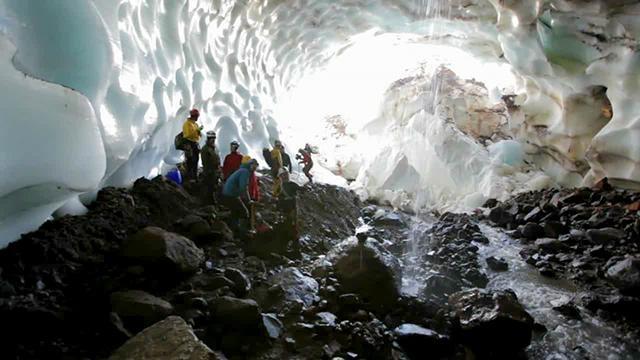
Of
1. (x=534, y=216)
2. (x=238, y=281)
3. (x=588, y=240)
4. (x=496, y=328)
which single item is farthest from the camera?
(x=534, y=216)

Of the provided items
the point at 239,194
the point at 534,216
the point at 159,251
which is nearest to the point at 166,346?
the point at 159,251

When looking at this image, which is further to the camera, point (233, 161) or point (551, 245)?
point (551, 245)

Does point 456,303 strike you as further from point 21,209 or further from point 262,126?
point 262,126

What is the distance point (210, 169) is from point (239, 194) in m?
0.78

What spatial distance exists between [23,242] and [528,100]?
469 inches

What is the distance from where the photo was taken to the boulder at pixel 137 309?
3.53 meters

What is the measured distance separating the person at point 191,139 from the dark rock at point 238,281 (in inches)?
100

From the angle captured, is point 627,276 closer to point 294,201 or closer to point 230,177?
point 294,201

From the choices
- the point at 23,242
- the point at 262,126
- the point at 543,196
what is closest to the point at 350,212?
the point at 262,126

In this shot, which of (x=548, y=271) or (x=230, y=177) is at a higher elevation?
(x=230, y=177)

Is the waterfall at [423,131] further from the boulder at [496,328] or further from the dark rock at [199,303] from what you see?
the dark rock at [199,303]

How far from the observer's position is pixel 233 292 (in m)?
4.50

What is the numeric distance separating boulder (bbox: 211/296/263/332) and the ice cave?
2cm

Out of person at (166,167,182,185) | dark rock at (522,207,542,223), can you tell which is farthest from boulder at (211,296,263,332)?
dark rock at (522,207,542,223)
